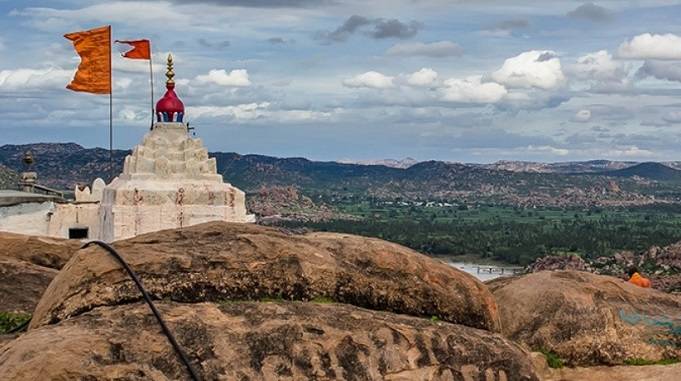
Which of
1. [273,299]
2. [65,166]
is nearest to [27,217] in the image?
[273,299]

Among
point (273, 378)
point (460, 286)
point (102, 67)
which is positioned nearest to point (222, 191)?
point (102, 67)

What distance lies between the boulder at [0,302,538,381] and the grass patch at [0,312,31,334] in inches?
181

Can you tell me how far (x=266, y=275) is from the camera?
10016 mm

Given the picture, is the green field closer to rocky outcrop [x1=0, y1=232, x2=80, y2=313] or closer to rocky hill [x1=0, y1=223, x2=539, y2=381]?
rocky outcrop [x1=0, y1=232, x2=80, y2=313]

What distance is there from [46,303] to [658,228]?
453 ft

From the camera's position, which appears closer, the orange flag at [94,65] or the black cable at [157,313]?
the black cable at [157,313]

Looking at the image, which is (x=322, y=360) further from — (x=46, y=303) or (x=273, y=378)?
(x=46, y=303)

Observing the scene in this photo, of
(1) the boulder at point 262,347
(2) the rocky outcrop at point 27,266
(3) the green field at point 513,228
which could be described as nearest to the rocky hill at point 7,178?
(3) the green field at point 513,228

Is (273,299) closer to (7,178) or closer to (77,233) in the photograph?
(77,233)

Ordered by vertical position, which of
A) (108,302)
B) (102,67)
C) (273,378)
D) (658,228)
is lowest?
(658,228)

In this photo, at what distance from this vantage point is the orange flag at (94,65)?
107 feet

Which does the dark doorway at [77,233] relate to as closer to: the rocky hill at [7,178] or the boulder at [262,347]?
the boulder at [262,347]

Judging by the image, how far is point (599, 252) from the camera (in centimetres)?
10500

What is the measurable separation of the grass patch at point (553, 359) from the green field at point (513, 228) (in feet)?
281
